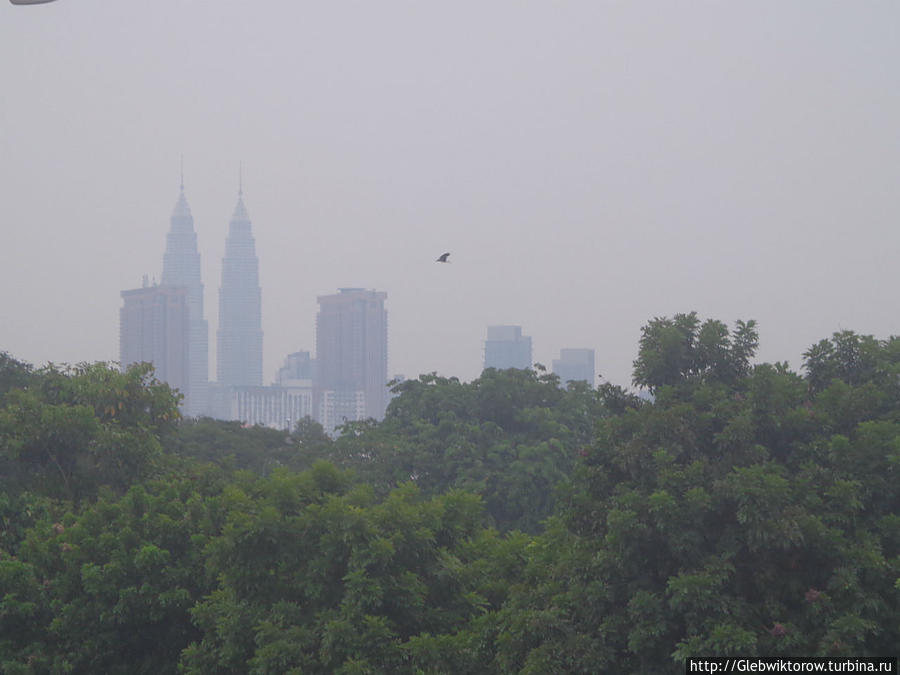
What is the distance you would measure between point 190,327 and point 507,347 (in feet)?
319

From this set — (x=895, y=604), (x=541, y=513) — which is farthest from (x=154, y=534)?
(x=541, y=513)

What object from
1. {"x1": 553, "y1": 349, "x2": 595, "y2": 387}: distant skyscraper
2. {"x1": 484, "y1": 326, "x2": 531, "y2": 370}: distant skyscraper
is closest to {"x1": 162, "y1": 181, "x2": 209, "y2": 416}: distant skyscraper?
{"x1": 484, "y1": 326, "x2": 531, "y2": 370}: distant skyscraper

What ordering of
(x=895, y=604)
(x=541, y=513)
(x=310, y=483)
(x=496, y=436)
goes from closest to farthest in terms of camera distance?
(x=895, y=604), (x=310, y=483), (x=541, y=513), (x=496, y=436)

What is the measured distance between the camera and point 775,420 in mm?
8875

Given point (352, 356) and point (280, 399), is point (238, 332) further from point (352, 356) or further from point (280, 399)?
point (352, 356)

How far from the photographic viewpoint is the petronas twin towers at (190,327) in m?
130

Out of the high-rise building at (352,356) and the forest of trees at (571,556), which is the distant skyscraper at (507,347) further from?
the forest of trees at (571,556)

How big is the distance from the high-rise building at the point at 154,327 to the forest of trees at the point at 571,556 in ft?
394

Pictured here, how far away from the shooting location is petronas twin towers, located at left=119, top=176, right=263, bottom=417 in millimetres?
129875

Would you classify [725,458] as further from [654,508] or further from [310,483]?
[310,483]

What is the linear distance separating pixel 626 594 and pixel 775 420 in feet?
7.26

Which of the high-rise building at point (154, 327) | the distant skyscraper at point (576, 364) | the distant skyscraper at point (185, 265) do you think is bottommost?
the distant skyscraper at point (576, 364)

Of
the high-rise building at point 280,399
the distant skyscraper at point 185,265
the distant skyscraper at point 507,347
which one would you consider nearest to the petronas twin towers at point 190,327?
the distant skyscraper at point 185,265

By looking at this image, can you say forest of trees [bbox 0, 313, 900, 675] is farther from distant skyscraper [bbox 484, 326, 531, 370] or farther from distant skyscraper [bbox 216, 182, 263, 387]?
distant skyscraper [bbox 216, 182, 263, 387]
